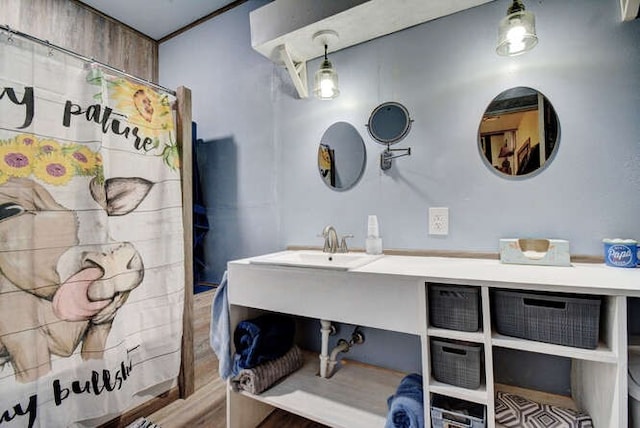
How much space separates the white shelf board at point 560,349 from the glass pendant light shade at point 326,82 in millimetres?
1317

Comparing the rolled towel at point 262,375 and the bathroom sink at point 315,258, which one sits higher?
the bathroom sink at point 315,258

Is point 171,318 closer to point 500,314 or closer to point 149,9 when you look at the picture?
point 500,314

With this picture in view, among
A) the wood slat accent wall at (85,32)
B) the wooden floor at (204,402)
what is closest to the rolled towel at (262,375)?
the wooden floor at (204,402)

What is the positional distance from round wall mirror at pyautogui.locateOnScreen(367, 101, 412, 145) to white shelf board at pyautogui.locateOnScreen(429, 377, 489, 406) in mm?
1078

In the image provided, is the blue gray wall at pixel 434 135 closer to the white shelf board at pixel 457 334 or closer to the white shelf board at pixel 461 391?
the white shelf board at pixel 457 334

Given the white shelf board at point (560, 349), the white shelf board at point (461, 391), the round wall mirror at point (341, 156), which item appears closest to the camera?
the white shelf board at point (560, 349)

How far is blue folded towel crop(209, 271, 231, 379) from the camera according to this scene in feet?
4.40

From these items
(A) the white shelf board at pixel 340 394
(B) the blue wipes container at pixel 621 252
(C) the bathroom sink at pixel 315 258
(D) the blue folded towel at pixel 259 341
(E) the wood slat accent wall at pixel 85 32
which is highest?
(E) the wood slat accent wall at pixel 85 32

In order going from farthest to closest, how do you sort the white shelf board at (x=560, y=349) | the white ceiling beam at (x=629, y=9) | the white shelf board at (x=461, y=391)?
the white ceiling beam at (x=629, y=9)
the white shelf board at (x=461, y=391)
the white shelf board at (x=560, y=349)

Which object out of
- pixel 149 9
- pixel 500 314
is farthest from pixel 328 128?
pixel 149 9

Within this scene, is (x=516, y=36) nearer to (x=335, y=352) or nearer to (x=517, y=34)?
(x=517, y=34)

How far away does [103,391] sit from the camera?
1.34m

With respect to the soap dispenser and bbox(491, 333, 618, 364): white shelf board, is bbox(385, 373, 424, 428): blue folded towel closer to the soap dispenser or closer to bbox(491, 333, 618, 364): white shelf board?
bbox(491, 333, 618, 364): white shelf board

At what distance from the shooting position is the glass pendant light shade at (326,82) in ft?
5.00
